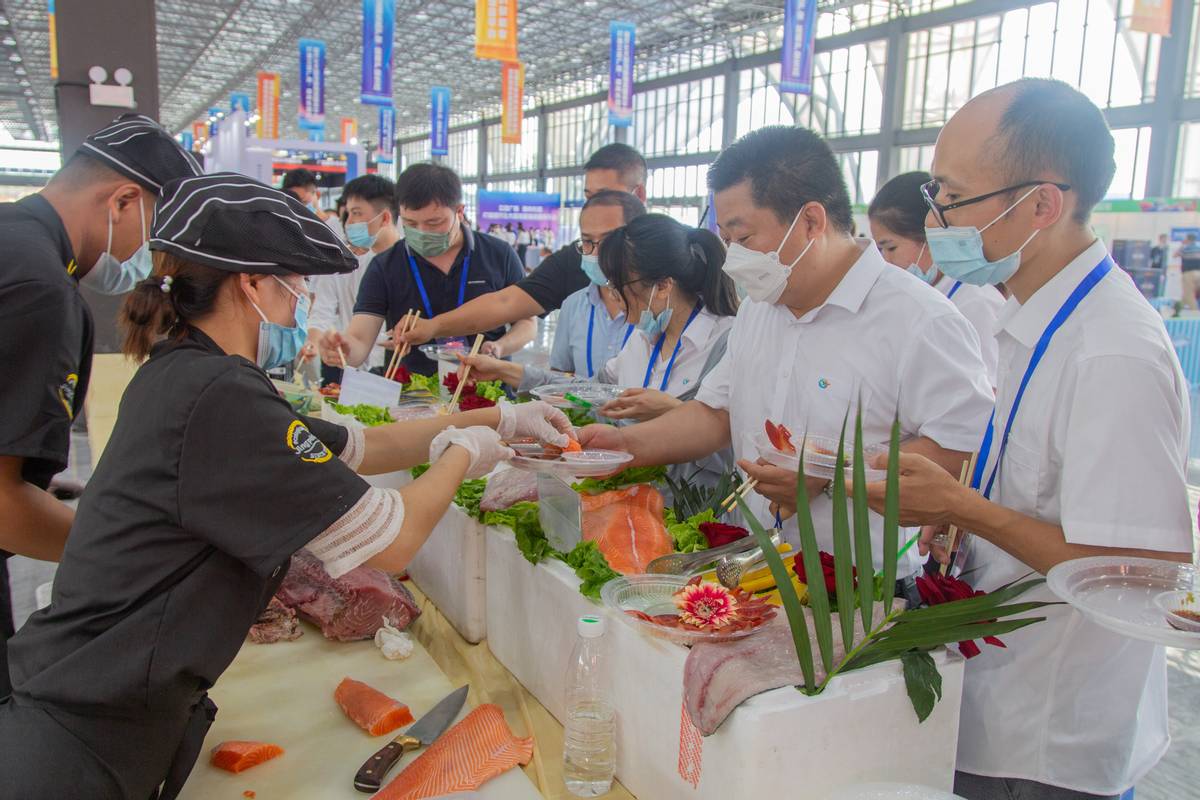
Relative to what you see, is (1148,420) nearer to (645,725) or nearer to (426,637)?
(645,725)

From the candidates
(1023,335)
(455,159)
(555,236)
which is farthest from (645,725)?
(455,159)

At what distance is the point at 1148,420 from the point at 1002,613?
0.41 m

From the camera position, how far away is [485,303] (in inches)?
149

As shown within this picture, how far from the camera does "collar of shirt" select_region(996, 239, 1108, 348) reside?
153cm

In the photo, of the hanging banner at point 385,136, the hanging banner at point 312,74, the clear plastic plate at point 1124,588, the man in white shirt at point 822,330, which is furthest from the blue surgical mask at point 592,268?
the hanging banner at point 385,136

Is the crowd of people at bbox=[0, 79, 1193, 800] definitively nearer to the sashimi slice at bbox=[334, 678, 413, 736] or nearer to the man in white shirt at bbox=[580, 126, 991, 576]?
the man in white shirt at bbox=[580, 126, 991, 576]

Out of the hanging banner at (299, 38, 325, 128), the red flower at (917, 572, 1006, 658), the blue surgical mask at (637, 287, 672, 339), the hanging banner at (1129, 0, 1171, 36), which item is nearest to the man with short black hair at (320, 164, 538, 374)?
the blue surgical mask at (637, 287, 672, 339)

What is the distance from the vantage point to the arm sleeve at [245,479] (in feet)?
4.42

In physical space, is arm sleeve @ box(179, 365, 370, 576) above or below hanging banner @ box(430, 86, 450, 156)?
below

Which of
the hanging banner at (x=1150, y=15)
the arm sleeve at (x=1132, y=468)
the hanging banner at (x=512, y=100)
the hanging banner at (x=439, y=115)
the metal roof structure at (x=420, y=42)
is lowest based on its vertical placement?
the arm sleeve at (x=1132, y=468)

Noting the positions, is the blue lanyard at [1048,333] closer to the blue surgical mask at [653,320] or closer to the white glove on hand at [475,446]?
the white glove on hand at [475,446]

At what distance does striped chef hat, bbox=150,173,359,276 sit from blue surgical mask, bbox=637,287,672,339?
55.2 inches

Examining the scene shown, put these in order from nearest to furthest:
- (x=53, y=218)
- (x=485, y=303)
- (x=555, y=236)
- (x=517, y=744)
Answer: (x=517, y=744)
(x=53, y=218)
(x=485, y=303)
(x=555, y=236)

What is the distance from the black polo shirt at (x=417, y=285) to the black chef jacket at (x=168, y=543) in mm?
2801
